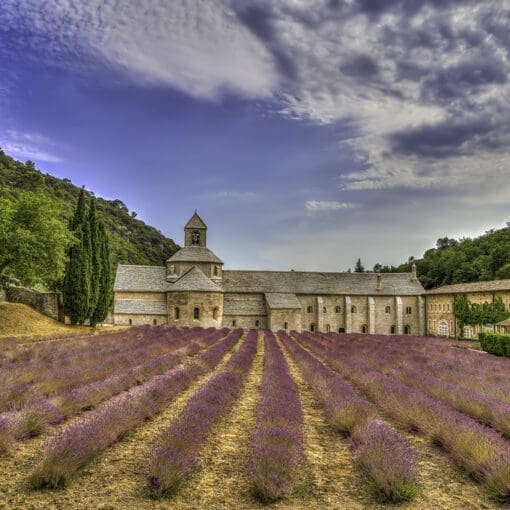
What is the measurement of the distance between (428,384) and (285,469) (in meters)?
6.41

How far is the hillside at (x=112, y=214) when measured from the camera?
75250 millimetres

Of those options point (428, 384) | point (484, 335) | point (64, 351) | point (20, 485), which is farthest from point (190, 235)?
point (20, 485)

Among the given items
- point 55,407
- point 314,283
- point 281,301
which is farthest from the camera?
point 314,283

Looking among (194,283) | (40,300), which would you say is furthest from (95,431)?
(194,283)

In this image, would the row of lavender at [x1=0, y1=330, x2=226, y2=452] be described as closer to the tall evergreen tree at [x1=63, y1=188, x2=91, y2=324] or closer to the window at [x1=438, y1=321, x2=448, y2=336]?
the tall evergreen tree at [x1=63, y1=188, x2=91, y2=324]

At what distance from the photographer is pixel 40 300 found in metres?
30.5

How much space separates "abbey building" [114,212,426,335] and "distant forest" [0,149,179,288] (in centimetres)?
2030

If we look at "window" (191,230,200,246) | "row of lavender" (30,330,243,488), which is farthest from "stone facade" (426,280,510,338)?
"row of lavender" (30,330,243,488)

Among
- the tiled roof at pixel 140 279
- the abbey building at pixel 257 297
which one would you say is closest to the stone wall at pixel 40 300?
the abbey building at pixel 257 297

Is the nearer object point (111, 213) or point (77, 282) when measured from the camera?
point (77, 282)

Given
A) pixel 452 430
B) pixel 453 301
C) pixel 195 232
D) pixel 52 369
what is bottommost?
pixel 452 430

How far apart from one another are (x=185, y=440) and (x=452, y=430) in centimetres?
340

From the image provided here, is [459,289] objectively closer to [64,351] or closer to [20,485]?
[64,351]

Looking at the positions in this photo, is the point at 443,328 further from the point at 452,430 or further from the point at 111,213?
the point at 111,213
